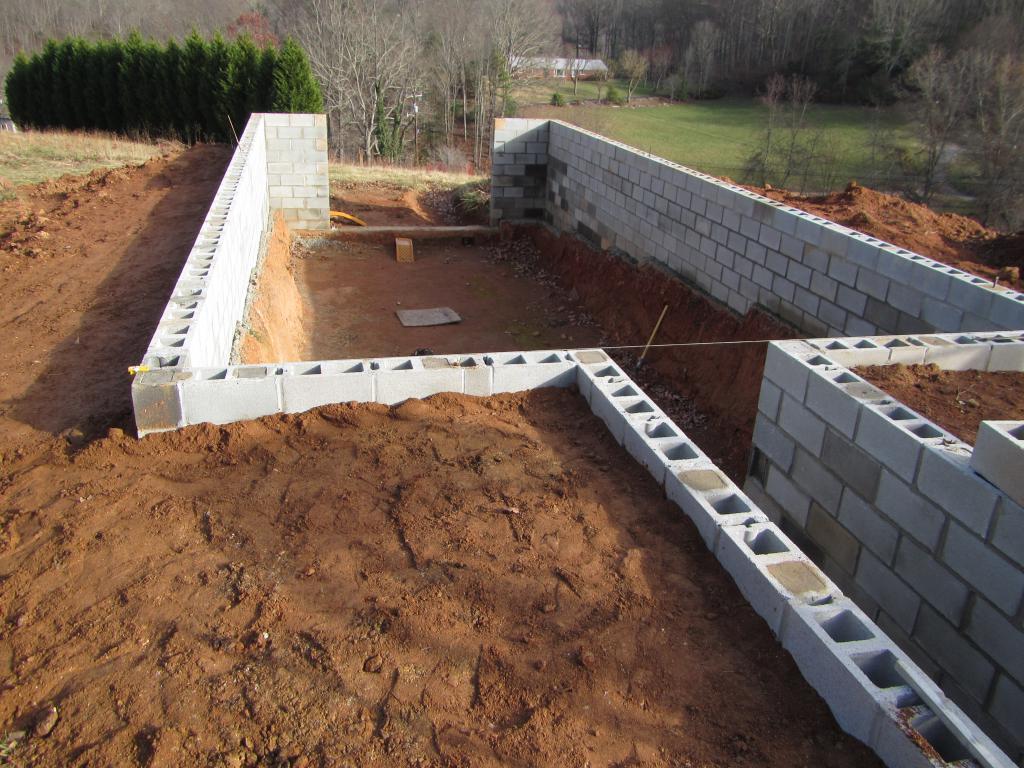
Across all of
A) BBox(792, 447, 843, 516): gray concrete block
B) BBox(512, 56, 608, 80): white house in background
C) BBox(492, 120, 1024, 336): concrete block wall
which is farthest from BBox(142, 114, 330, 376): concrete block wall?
BBox(512, 56, 608, 80): white house in background

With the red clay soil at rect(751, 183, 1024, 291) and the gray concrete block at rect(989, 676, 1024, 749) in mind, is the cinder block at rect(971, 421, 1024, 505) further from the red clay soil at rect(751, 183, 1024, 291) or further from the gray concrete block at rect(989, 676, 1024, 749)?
the red clay soil at rect(751, 183, 1024, 291)

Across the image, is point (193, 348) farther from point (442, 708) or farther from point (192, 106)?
point (192, 106)

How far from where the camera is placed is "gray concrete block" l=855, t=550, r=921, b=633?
402 centimetres

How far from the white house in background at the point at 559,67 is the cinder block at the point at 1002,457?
4486cm

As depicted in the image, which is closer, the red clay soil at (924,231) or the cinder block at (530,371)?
the cinder block at (530,371)

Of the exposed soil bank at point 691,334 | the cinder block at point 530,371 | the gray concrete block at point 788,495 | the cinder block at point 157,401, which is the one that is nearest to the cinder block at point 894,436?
the gray concrete block at point 788,495

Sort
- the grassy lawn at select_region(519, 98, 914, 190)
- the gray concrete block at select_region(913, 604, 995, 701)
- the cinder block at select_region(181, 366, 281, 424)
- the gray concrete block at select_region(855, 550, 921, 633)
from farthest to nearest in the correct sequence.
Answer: the grassy lawn at select_region(519, 98, 914, 190), the cinder block at select_region(181, 366, 281, 424), the gray concrete block at select_region(855, 550, 921, 633), the gray concrete block at select_region(913, 604, 995, 701)

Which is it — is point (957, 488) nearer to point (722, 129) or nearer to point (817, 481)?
point (817, 481)

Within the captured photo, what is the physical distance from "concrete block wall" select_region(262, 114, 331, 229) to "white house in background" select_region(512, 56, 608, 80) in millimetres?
34124

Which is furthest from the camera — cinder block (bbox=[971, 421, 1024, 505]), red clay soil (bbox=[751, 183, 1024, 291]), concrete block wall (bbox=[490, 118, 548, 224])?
concrete block wall (bbox=[490, 118, 548, 224])

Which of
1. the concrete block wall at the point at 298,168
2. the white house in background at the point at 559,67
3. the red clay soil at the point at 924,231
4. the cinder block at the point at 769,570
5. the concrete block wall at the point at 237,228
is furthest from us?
the white house in background at the point at 559,67

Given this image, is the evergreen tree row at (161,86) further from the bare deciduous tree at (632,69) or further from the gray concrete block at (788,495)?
the bare deciduous tree at (632,69)

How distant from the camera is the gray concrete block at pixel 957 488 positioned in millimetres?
3457

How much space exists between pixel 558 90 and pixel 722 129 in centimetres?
1465
